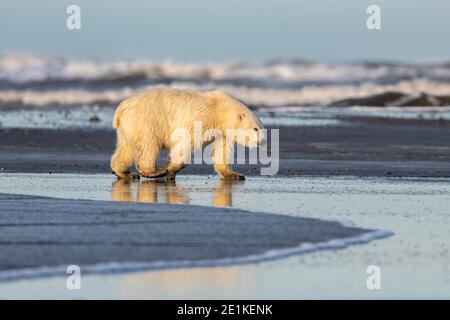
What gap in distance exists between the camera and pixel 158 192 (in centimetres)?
1439

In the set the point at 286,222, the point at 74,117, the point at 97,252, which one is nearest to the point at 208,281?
the point at 97,252

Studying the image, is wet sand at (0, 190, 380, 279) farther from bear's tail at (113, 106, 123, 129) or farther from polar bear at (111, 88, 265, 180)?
bear's tail at (113, 106, 123, 129)

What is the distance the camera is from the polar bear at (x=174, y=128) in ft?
52.1

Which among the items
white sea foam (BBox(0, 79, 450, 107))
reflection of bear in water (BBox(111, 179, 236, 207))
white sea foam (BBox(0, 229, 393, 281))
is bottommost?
white sea foam (BBox(0, 229, 393, 281))

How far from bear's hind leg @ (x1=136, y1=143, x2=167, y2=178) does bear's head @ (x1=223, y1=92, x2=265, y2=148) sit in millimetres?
1068

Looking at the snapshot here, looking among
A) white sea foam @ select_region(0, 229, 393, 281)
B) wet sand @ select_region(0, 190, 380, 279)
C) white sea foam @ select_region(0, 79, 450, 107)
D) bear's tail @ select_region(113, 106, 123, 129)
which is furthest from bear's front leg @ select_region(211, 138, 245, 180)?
white sea foam @ select_region(0, 79, 450, 107)

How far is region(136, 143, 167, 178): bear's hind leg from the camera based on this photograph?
1586 cm

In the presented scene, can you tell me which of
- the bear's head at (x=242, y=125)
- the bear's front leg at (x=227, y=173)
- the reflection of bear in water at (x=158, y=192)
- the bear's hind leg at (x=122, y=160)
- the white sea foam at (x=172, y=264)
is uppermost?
the bear's head at (x=242, y=125)

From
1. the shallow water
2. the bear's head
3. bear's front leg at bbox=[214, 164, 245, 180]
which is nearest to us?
the shallow water

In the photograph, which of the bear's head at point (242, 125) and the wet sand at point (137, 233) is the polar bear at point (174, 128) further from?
the wet sand at point (137, 233)

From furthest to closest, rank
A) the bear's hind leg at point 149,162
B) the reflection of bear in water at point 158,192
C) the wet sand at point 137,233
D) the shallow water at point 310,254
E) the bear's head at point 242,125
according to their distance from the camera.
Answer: the bear's head at point 242,125
the bear's hind leg at point 149,162
the reflection of bear in water at point 158,192
the wet sand at point 137,233
the shallow water at point 310,254

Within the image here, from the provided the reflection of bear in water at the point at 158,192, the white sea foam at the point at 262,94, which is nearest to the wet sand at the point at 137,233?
the reflection of bear in water at the point at 158,192

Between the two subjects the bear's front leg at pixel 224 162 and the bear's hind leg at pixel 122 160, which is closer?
the bear's hind leg at pixel 122 160

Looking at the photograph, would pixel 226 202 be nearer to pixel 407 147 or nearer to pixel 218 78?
pixel 407 147
